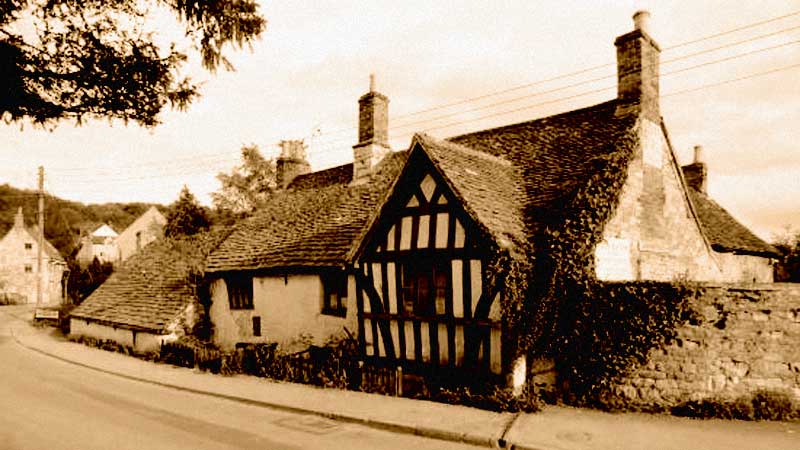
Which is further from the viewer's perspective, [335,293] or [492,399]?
[335,293]

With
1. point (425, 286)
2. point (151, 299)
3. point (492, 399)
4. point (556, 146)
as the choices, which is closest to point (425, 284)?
point (425, 286)

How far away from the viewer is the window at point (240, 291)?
61.8ft

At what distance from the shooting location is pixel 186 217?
31.6 meters

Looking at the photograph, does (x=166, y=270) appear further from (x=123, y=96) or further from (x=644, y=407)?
(x=644, y=407)

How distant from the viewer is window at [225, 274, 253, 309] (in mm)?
18844

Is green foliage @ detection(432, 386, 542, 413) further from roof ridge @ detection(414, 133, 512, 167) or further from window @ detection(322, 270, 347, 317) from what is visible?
roof ridge @ detection(414, 133, 512, 167)

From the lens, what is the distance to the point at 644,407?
10.8 meters

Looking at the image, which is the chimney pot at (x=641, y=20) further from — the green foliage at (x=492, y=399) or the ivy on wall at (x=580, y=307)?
the green foliage at (x=492, y=399)

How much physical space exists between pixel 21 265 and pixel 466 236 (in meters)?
61.7

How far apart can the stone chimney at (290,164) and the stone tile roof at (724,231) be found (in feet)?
55.8

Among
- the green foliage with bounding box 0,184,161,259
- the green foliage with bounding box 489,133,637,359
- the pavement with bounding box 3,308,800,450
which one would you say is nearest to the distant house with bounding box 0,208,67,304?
the green foliage with bounding box 0,184,161,259

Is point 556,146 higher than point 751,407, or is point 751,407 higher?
point 556,146

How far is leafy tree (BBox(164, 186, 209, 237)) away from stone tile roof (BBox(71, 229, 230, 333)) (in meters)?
4.09

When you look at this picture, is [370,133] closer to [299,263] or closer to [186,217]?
[299,263]
